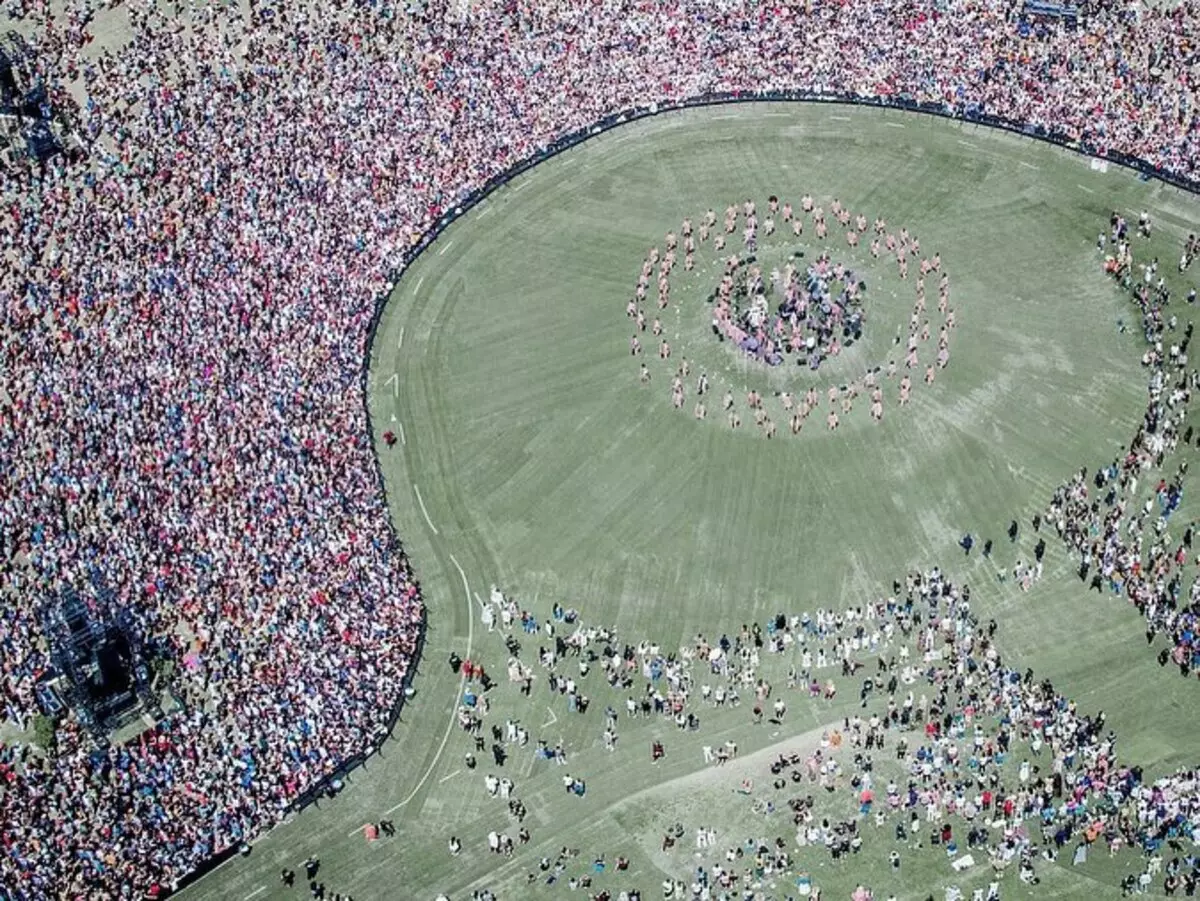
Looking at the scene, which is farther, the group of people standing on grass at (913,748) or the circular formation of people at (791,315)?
the circular formation of people at (791,315)

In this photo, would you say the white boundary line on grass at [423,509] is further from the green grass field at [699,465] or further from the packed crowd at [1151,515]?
the packed crowd at [1151,515]

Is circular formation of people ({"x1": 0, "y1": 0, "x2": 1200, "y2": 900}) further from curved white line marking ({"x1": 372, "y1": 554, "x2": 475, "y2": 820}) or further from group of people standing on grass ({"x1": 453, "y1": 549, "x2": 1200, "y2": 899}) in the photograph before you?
curved white line marking ({"x1": 372, "y1": 554, "x2": 475, "y2": 820})

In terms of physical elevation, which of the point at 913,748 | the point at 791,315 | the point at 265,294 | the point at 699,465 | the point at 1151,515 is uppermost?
the point at 265,294

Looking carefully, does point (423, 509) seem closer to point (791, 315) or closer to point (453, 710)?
point (453, 710)

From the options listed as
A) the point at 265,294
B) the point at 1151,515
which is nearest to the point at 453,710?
the point at 265,294

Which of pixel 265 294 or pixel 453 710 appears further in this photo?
pixel 265 294

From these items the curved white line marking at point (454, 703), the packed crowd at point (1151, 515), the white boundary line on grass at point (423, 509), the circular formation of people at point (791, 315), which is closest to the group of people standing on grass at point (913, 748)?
the curved white line marking at point (454, 703)
